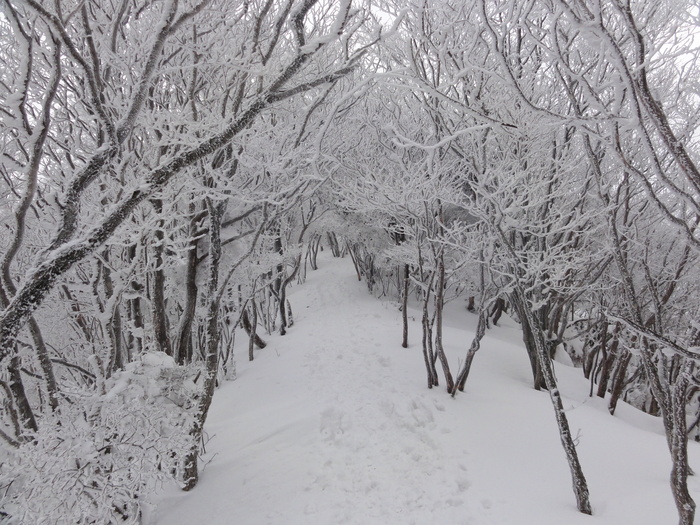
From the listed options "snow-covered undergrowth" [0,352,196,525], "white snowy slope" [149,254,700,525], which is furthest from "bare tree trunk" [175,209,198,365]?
"white snowy slope" [149,254,700,525]

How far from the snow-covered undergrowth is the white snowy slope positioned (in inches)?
54.8

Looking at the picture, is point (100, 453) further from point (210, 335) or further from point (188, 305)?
point (188, 305)

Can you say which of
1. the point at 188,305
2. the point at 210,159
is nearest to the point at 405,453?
the point at 188,305

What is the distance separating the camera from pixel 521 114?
14.6 ft

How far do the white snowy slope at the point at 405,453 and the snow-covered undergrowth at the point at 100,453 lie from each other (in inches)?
54.8

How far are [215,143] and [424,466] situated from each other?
4583 mm

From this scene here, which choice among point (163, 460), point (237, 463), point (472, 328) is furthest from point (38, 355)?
point (472, 328)

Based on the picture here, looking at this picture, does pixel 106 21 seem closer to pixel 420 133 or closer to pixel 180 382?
pixel 180 382

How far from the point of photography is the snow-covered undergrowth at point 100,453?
8.71 ft

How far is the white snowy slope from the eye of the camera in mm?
3897

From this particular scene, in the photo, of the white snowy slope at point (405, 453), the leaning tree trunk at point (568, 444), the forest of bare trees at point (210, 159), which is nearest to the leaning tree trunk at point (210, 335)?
the forest of bare trees at point (210, 159)

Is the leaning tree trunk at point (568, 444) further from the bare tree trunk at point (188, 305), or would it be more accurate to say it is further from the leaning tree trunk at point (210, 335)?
the bare tree trunk at point (188, 305)

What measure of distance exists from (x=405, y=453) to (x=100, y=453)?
3559 millimetres

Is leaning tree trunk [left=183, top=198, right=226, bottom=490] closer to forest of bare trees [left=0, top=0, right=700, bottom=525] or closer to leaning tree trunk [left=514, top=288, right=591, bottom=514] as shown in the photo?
forest of bare trees [left=0, top=0, right=700, bottom=525]
